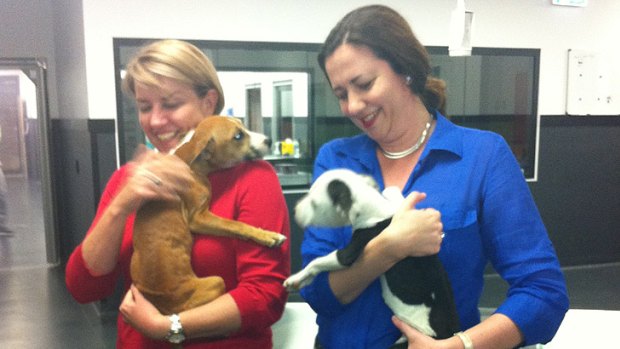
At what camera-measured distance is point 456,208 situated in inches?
43.9

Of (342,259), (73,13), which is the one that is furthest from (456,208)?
(73,13)

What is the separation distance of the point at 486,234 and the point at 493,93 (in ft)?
14.3

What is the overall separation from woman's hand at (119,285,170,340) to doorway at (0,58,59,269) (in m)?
5.21

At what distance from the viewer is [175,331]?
1145mm

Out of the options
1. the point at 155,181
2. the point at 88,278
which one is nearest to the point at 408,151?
the point at 155,181

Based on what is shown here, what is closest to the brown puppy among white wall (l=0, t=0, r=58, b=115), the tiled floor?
the tiled floor

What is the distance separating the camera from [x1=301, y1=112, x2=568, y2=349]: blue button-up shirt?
110 cm

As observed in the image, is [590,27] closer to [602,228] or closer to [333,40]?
[602,228]

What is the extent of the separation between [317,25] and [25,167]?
7779 mm

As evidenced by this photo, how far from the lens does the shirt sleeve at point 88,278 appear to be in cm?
129

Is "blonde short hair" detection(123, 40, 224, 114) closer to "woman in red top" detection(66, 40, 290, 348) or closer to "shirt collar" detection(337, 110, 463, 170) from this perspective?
"woman in red top" detection(66, 40, 290, 348)

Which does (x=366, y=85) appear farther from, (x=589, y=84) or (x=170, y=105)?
(x=589, y=84)

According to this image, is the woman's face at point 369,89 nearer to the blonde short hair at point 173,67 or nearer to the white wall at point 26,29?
the blonde short hair at point 173,67

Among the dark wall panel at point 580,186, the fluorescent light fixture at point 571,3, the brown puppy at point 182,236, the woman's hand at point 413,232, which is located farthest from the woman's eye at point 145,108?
the fluorescent light fixture at point 571,3
